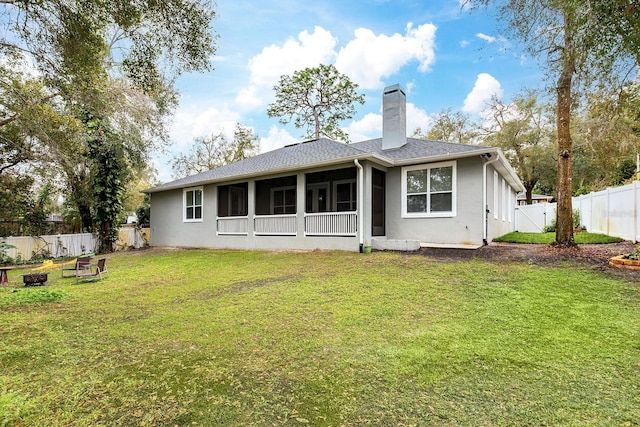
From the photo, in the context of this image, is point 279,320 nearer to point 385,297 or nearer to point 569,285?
point 385,297

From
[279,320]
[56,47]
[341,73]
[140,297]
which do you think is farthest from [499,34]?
[341,73]

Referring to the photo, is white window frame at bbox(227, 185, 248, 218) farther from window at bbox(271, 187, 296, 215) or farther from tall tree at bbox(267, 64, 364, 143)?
tall tree at bbox(267, 64, 364, 143)

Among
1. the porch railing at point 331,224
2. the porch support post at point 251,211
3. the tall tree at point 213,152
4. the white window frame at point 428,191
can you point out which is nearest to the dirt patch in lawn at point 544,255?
the white window frame at point 428,191

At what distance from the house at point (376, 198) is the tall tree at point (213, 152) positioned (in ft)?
57.5

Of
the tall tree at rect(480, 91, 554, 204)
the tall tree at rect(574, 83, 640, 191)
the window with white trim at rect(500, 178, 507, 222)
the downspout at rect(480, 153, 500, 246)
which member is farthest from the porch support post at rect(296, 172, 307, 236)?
the tall tree at rect(480, 91, 554, 204)

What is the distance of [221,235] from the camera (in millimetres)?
14242

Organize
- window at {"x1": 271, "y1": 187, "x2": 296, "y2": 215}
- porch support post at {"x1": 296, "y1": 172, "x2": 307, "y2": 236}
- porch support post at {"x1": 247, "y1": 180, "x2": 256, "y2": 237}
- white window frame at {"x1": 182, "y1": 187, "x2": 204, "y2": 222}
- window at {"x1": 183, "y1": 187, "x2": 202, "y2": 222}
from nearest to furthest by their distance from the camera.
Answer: porch support post at {"x1": 296, "y1": 172, "x2": 307, "y2": 236} → porch support post at {"x1": 247, "y1": 180, "x2": 256, "y2": 237} → window at {"x1": 271, "y1": 187, "x2": 296, "y2": 215} → white window frame at {"x1": 182, "y1": 187, "x2": 204, "y2": 222} → window at {"x1": 183, "y1": 187, "x2": 202, "y2": 222}

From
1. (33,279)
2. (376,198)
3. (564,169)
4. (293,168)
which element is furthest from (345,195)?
(33,279)

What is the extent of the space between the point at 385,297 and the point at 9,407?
446 cm

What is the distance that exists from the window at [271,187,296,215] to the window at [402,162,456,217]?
532 centimetres

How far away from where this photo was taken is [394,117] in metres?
12.5

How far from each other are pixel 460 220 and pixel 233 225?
897 centimetres

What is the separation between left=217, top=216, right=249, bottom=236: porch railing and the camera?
44.0 feet

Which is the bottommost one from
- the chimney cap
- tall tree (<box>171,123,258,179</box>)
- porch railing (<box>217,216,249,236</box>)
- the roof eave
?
porch railing (<box>217,216,249,236</box>)
